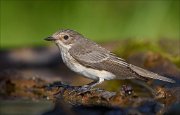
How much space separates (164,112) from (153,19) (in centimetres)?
538

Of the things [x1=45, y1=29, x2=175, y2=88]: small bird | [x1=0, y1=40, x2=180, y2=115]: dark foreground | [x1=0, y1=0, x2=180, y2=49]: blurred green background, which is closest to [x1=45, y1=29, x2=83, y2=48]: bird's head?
[x1=45, y1=29, x2=175, y2=88]: small bird

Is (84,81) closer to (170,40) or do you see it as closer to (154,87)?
(170,40)

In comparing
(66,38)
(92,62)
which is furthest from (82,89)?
(66,38)

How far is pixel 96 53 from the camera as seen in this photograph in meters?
8.81

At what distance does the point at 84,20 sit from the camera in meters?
12.4

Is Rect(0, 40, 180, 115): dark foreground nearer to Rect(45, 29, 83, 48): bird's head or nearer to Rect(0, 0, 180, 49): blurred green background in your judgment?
Rect(45, 29, 83, 48): bird's head

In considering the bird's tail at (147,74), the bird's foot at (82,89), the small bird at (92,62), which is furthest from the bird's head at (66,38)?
the bird's foot at (82,89)

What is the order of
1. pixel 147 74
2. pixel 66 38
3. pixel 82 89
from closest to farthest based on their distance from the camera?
pixel 82 89 → pixel 147 74 → pixel 66 38

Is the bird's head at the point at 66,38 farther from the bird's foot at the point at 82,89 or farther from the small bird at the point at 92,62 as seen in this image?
the bird's foot at the point at 82,89

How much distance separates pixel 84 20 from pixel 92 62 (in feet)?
12.1

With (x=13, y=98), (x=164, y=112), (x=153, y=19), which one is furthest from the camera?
(x=153, y=19)

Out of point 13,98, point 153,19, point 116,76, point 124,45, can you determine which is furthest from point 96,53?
point 153,19

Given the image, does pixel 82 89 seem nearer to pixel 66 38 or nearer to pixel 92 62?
pixel 92 62

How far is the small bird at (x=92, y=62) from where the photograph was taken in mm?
8539
